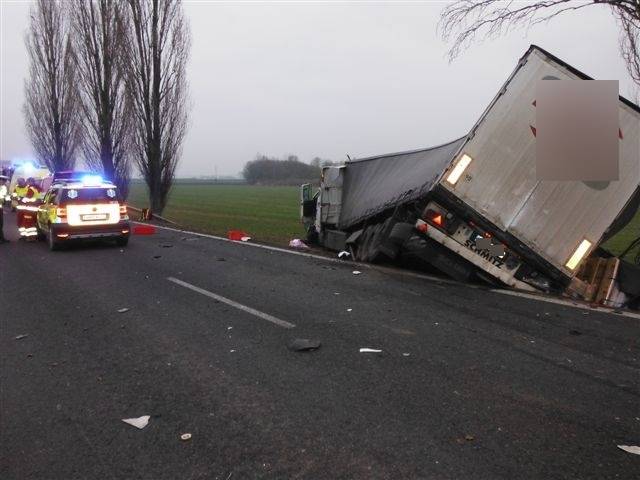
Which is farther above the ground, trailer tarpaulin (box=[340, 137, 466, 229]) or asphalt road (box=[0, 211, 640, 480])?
trailer tarpaulin (box=[340, 137, 466, 229])

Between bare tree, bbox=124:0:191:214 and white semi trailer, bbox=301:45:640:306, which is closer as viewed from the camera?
white semi trailer, bbox=301:45:640:306

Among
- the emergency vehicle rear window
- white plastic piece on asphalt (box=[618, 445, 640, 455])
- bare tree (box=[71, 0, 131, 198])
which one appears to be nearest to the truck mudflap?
white plastic piece on asphalt (box=[618, 445, 640, 455])

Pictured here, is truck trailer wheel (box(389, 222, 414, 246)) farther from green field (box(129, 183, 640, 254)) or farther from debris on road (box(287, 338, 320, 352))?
green field (box(129, 183, 640, 254))

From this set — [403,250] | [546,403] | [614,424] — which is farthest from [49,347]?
[403,250]

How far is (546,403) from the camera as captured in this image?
372 cm

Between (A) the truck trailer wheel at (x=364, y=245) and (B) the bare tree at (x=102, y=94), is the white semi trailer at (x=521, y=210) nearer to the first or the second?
(A) the truck trailer wheel at (x=364, y=245)

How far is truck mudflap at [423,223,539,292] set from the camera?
786 cm

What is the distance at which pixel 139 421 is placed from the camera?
11.5 feet

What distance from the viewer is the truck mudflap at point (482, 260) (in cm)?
786

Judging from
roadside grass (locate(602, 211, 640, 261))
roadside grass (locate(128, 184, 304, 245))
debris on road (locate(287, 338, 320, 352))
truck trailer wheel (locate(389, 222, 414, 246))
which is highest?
truck trailer wheel (locate(389, 222, 414, 246))

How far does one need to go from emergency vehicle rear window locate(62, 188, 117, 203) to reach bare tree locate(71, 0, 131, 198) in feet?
45.4

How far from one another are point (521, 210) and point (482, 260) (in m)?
0.99

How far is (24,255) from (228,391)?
10.00m

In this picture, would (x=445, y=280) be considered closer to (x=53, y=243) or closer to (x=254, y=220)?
(x=53, y=243)
